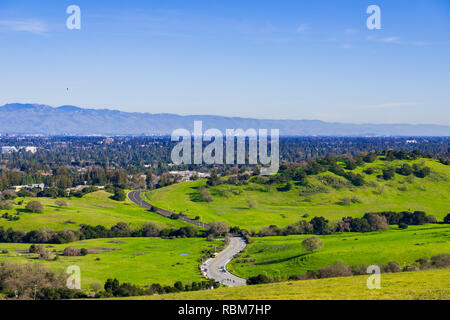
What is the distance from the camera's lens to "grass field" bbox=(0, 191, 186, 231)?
9356 cm

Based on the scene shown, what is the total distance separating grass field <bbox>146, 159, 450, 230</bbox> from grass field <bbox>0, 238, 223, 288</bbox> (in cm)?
2425

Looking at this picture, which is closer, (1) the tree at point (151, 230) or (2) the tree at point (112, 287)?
(2) the tree at point (112, 287)

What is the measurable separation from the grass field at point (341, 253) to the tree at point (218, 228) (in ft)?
42.8

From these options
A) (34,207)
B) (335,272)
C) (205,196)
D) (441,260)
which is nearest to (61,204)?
(34,207)

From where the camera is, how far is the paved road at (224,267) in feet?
188

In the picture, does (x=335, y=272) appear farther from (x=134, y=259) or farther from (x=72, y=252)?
(x=72, y=252)

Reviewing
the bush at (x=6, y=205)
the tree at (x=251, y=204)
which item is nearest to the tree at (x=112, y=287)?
the bush at (x=6, y=205)

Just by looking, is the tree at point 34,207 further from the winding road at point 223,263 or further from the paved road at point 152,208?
the winding road at point 223,263

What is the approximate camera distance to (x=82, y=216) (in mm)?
102375

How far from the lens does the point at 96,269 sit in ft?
205
